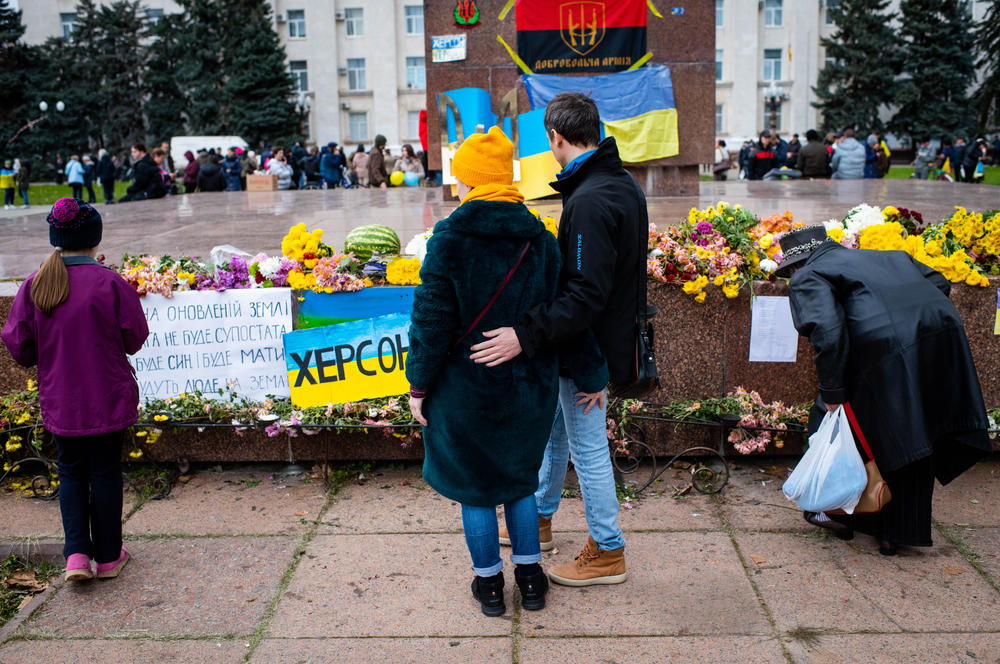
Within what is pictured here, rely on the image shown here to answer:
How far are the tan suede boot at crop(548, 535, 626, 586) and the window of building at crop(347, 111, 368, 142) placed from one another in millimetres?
48566

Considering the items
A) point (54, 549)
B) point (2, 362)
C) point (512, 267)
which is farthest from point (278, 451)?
point (512, 267)

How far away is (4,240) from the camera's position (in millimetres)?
8305

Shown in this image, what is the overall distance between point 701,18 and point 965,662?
9.49m

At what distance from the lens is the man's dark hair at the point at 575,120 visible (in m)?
3.17

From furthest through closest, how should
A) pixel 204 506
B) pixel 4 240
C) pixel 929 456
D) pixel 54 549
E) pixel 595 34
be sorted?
pixel 595 34 → pixel 4 240 → pixel 204 506 → pixel 54 549 → pixel 929 456

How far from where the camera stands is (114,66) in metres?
49.6

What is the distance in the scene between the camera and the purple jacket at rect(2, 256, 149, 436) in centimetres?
350

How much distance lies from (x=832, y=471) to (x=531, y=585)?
132 cm

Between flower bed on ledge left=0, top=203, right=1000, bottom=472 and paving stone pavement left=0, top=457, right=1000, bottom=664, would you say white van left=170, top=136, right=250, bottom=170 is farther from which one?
paving stone pavement left=0, top=457, right=1000, bottom=664

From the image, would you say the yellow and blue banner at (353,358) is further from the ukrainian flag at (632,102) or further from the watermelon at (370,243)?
the ukrainian flag at (632,102)

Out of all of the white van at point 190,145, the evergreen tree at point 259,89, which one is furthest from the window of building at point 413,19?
the white van at point 190,145

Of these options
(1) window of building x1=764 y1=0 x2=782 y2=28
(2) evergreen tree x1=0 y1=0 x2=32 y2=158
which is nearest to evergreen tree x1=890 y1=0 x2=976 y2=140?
(1) window of building x1=764 y1=0 x2=782 y2=28

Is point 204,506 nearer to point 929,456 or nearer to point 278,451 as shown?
point 278,451

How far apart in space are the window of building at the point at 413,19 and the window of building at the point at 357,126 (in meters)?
5.47
